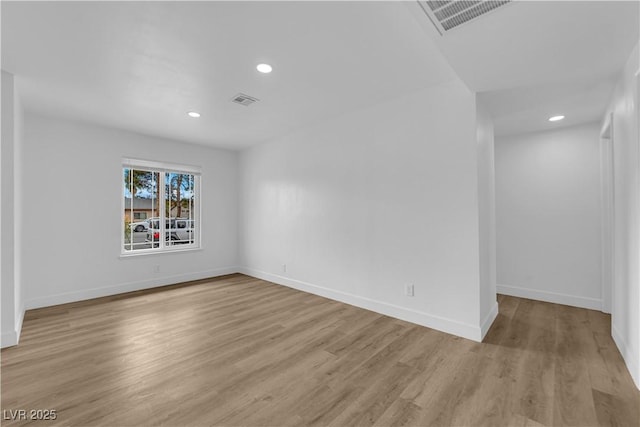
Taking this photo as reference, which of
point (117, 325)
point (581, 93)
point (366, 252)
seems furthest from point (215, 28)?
point (581, 93)

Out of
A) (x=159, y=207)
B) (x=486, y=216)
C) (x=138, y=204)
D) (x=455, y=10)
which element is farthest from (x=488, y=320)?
(x=138, y=204)

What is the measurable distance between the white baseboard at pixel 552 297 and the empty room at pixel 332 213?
0.09ft

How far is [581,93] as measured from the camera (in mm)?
2664

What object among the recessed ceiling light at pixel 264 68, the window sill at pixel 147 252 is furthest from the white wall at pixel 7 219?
the recessed ceiling light at pixel 264 68

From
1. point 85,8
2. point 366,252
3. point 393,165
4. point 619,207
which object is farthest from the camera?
point 366,252

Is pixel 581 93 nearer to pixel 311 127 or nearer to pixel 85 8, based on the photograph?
pixel 311 127

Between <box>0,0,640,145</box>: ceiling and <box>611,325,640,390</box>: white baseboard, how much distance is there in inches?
88.7

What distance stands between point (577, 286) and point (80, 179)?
7.04 m

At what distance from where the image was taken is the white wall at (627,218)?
1.95 metres

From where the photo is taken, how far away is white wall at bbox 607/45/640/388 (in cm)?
195


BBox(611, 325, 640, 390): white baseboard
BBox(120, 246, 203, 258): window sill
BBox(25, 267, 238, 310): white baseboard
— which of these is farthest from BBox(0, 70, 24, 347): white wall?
BBox(611, 325, 640, 390): white baseboard

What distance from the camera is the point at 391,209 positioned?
10.6 ft

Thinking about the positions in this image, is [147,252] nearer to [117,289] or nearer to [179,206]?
[117,289]

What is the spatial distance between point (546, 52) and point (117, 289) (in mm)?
5873
